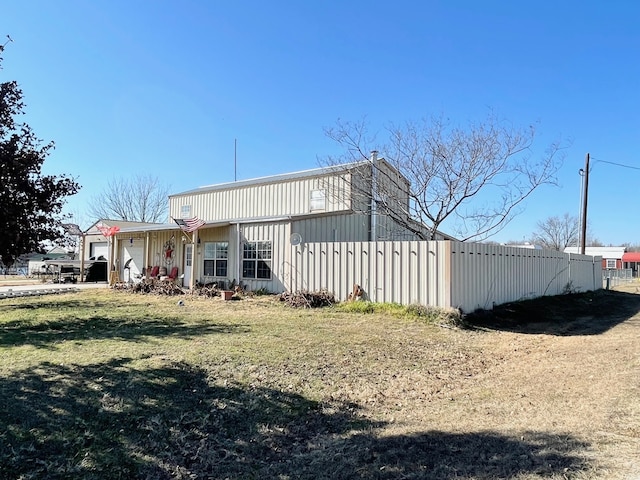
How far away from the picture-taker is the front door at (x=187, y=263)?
18.0 metres

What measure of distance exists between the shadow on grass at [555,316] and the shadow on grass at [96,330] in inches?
244

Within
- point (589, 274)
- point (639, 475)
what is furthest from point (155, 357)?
point (589, 274)

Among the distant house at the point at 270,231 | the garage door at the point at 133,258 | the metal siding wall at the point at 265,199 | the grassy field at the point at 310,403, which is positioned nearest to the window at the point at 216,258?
the distant house at the point at 270,231

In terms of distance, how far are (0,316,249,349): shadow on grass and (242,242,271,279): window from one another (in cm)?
570

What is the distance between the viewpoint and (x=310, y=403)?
16.0 feet

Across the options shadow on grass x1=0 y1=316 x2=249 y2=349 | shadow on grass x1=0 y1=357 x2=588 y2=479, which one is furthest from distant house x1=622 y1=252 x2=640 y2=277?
shadow on grass x1=0 y1=357 x2=588 y2=479

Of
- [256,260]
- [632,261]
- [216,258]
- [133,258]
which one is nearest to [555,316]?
[256,260]

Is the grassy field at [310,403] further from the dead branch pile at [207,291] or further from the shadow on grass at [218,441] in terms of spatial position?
the dead branch pile at [207,291]

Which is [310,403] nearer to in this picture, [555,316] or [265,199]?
[555,316]

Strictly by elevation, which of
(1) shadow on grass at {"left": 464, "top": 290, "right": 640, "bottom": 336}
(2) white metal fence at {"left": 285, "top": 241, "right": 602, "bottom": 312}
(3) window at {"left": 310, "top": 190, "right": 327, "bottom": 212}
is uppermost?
(3) window at {"left": 310, "top": 190, "right": 327, "bottom": 212}

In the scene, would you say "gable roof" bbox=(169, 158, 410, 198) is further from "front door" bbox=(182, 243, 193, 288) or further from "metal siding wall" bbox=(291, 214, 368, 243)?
"front door" bbox=(182, 243, 193, 288)

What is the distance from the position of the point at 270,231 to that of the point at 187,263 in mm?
5023

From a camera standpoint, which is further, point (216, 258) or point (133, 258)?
point (133, 258)

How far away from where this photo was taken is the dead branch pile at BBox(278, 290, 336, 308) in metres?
12.3
